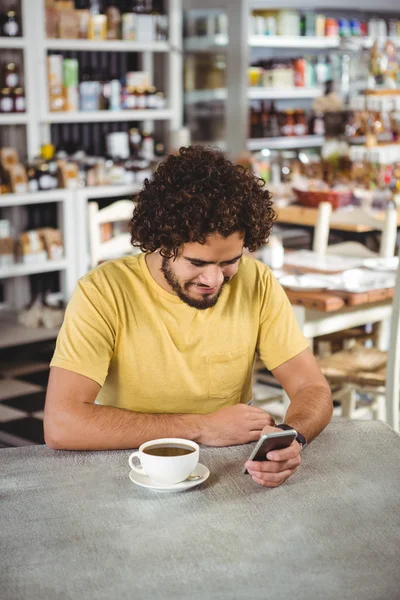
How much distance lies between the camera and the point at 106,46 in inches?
220

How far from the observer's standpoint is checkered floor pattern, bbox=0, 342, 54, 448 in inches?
153

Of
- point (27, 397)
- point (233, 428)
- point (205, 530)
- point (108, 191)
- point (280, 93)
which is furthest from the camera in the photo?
point (280, 93)

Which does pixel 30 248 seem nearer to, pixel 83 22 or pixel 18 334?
pixel 18 334

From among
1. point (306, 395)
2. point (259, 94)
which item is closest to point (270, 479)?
point (306, 395)

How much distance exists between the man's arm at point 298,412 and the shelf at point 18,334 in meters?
3.27

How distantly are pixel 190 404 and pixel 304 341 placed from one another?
330 millimetres

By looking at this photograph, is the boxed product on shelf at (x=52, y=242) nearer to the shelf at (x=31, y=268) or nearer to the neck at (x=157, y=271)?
the shelf at (x=31, y=268)

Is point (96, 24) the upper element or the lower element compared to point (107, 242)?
upper


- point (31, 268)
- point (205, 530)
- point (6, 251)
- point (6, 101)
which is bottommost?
point (31, 268)

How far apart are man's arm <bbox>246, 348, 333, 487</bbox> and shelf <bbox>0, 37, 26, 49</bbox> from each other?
367 centimetres

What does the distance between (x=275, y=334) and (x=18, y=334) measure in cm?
340

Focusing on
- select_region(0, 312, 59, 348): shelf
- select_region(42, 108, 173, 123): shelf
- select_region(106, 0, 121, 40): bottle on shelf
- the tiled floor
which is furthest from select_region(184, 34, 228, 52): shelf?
the tiled floor

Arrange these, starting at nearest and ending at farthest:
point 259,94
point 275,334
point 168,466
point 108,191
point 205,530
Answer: point 205,530
point 168,466
point 275,334
point 108,191
point 259,94

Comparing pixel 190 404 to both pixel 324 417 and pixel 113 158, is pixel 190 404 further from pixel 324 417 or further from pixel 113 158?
pixel 113 158
